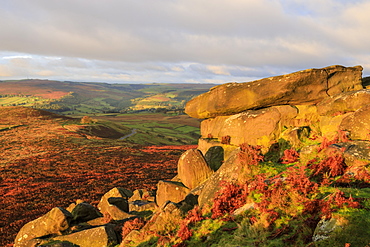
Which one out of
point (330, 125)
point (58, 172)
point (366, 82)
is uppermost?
point (366, 82)

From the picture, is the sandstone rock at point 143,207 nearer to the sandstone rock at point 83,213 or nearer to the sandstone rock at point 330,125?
the sandstone rock at point 83,213

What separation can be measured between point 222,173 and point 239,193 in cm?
166

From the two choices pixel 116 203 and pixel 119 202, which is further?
pixel 119 202

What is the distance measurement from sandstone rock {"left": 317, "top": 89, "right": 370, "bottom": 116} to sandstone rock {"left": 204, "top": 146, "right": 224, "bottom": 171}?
7.34m

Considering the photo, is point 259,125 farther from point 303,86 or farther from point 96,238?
point 96,238

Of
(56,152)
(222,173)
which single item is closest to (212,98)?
(222,173)

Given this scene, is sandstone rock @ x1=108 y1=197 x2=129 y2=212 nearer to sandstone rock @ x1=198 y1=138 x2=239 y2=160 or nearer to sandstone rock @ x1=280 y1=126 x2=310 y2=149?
sandstone rock @ x1=198 y1=138 x2=239 y2=160

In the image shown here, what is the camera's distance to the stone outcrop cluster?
11.2 metres

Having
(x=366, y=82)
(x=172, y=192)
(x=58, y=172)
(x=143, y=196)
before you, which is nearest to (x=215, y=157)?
(x=172, y=192)

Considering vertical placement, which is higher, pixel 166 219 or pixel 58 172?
pixel 166 219

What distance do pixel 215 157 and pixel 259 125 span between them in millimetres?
4106

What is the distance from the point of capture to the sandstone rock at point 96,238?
10.9 m

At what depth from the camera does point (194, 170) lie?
1488 centimetres

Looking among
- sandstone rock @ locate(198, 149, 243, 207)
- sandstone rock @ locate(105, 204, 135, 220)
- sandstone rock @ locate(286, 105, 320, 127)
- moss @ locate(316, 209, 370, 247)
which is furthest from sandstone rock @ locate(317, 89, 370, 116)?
sandstone rock @ locate(105, 204, 135, 220)
